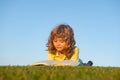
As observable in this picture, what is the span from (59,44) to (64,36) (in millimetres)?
514

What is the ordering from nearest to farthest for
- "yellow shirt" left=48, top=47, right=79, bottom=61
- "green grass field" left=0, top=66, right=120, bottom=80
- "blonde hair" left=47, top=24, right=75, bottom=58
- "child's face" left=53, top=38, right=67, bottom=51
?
"green grass field" left=0, top=66, right=120, bottom=80 → "child's face" left=53, top=38, right=67, bottom=51 → "blonde hair" left=47, top=24, right=75, bottom=58 → "yellow shirt" left=48, top=47, right=79, bottom=61

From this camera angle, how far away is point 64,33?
12.7 meters

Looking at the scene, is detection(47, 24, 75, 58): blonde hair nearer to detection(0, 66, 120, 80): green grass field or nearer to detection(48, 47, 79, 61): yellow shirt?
detection(48, 47, 79, 61): yellow shirt

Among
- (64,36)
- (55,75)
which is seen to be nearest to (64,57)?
(64,36)

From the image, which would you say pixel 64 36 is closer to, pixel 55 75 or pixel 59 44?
pixel 59 44

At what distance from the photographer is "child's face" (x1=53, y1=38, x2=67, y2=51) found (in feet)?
39.9

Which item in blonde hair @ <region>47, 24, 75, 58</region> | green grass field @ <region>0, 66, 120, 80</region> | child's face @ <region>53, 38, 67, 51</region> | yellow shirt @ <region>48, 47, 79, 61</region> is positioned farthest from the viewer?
yellow shirt @ <region>48, 47, 79, 61</region>

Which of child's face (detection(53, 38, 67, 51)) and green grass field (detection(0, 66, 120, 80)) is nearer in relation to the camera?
green grass field (detection(0, 66, 120, 80))

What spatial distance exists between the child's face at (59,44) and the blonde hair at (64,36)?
0.66 feet

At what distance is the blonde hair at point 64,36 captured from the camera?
1261 centimetres

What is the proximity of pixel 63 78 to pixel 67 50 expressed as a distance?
841 cm

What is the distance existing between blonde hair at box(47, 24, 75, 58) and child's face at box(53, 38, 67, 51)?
20cm

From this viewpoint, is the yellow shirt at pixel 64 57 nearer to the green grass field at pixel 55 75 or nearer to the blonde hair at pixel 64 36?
the blonde hair at pixel 64 36

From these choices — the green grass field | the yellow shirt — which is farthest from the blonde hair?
the green grass field
